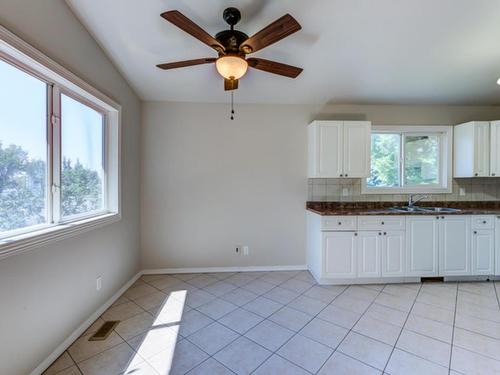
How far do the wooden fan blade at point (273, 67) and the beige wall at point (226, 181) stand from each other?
1350 millimetres

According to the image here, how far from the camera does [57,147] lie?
1791 millimetres

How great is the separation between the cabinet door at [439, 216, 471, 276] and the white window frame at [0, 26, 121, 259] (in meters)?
3.94

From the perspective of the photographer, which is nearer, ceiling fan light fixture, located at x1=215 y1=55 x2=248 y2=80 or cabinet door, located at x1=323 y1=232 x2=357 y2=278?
ceiling fan light fixture, located at x1=215 y1=55 x2=248 y2=80

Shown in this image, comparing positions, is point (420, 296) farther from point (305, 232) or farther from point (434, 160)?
point (434, 160)

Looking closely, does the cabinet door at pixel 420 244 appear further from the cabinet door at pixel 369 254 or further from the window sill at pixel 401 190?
the window sill at pixel 401 190

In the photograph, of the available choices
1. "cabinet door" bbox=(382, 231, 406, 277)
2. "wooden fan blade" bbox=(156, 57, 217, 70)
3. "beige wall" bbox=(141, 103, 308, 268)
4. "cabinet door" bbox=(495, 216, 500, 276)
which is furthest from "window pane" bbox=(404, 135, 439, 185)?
"wooden fan blade" bbox=(156, 57, 217, 70)

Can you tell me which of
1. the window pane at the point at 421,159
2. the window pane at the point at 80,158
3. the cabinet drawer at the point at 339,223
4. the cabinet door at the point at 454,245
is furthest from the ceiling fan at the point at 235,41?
the cabinet door at the point at 454,245

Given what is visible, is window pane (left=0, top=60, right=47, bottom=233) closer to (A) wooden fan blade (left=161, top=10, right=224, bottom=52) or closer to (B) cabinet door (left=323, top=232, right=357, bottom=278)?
(A) wooden fan blade (left=161, top=10, right=224, bottom=52)

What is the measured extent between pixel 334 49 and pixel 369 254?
239 centimetres

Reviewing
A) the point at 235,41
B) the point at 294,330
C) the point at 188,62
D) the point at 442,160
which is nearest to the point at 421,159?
the point at 442,160

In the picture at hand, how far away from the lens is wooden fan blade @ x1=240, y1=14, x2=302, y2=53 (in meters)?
1.38

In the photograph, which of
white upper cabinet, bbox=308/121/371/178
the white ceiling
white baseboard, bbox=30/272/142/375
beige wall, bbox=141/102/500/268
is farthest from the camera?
beige wall, bbox=141/102/500/268

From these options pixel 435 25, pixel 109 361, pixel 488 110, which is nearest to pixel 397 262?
pixel 435 25

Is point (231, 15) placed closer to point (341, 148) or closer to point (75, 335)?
point (341, 148)
